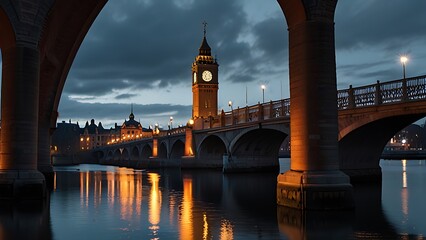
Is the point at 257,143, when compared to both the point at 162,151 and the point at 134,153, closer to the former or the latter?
the point at 162,151

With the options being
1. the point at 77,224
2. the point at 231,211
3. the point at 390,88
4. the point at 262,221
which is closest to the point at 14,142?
the point at 77,224

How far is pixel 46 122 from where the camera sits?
143 feet

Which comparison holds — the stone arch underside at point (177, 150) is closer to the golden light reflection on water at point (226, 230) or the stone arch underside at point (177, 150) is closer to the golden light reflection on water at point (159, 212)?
the golden light reflection on water at point (159, 212)

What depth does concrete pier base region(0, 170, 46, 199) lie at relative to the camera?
25000mm

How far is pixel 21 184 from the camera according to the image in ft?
83.0

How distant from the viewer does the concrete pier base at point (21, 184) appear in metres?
25.0

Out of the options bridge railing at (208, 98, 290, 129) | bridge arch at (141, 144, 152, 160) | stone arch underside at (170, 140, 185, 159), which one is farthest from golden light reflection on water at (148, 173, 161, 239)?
bridge arch at (141, 144, 152, 160)

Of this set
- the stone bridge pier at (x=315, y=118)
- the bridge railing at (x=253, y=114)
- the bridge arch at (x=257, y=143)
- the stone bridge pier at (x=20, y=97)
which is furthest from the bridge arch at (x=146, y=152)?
the stone bridge pier at (x=315, y=118)

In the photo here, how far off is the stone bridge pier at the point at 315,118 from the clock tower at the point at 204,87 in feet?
245

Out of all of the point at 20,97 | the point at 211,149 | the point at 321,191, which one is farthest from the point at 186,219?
the point at 211,149

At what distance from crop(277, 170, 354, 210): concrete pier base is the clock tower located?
2973 inches

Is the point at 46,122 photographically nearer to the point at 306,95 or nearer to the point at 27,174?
the point at 27,174

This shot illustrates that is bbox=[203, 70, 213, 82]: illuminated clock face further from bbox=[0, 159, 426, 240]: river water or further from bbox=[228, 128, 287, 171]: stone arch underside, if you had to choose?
bbox=[0, 159, 426, 240]: river water

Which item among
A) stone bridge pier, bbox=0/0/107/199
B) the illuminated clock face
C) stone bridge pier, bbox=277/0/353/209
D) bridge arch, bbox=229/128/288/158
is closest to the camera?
stone bridge pier, bbox=277/0/353/209
